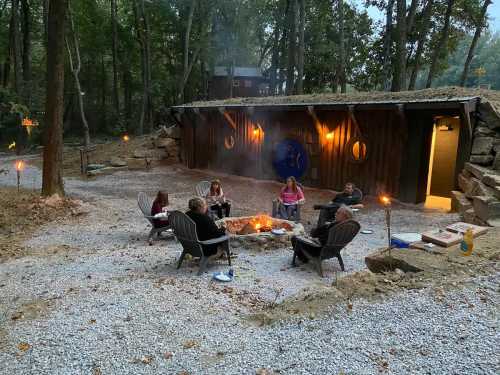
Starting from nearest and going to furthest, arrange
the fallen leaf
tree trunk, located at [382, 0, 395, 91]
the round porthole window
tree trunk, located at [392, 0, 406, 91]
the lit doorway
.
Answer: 1. the fallen leaf
2. the round porthole window
3. the lit doorway
4. tree trunk, located at [392, 0, 406, 91]
5. tree trunk, located at [382, 0, 395, 91]

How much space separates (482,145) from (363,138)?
3.20 m

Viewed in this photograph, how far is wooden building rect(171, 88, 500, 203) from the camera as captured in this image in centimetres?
995

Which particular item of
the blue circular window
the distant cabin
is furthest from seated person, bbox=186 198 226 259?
the distant cabin

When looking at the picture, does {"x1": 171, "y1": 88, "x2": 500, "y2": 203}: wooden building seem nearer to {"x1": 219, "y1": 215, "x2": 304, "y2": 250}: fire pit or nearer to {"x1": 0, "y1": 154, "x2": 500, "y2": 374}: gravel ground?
{"x1": 219, "y1": 215, "x2": 304, "y2": 250}: fire pit

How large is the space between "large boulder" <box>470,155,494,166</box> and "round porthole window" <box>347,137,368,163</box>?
9.62 feet

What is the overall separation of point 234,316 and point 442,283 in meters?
2.14

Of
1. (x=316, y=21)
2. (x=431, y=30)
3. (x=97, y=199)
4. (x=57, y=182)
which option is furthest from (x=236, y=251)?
(x=316, y=21)

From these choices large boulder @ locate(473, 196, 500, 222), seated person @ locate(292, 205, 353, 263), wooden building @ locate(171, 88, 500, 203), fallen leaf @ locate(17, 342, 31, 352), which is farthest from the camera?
wooden building @ locate(171, 88, 500, 203)

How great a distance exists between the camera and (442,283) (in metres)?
3.96

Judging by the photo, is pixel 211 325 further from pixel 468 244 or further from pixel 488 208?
pixel 488 208

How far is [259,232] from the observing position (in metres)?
7.08

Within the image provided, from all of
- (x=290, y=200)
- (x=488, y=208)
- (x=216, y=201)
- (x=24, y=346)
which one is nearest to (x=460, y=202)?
(x=488, y=208)

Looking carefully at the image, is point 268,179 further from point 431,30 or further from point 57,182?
point 431,30

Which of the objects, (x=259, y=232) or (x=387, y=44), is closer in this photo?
(x=259, y=232)
